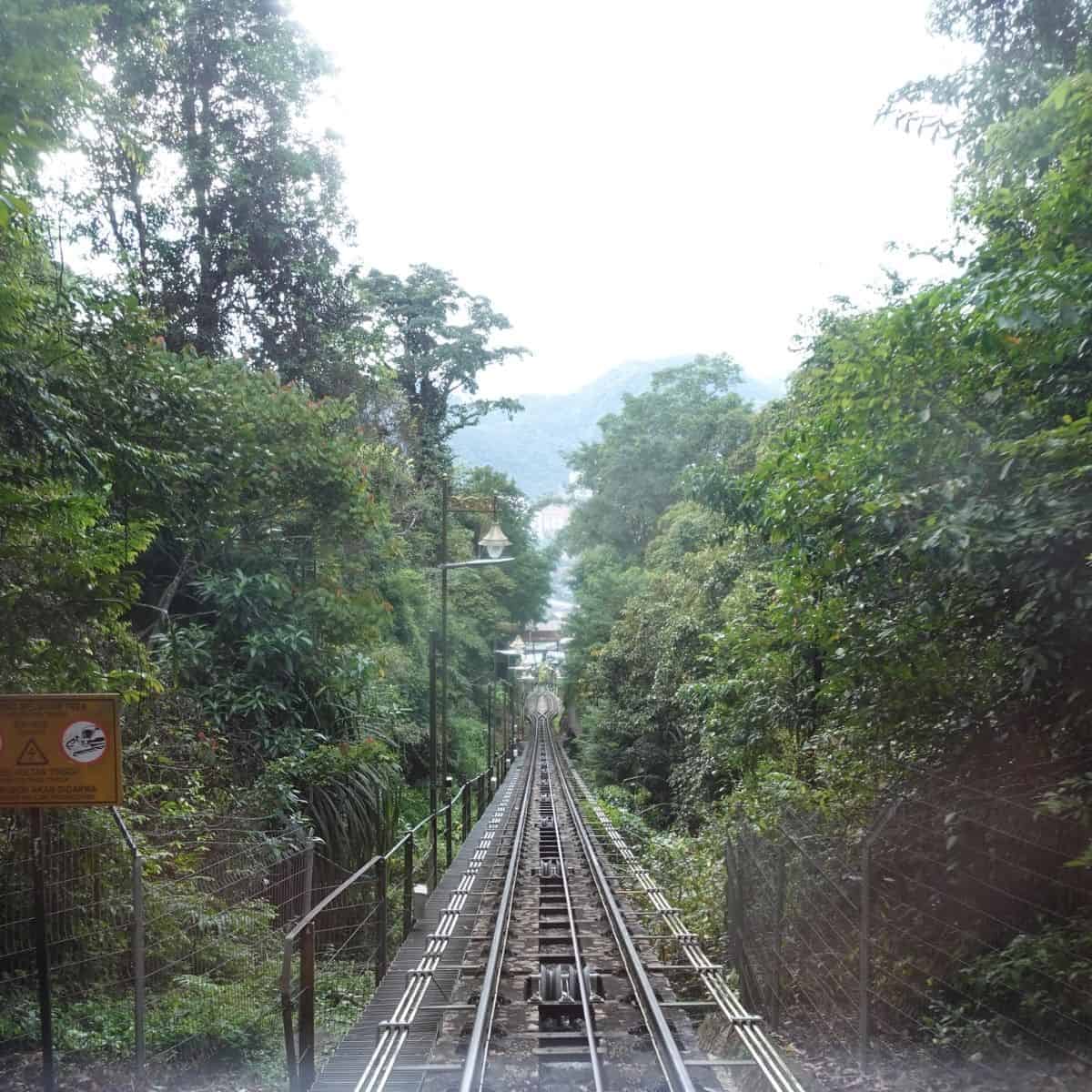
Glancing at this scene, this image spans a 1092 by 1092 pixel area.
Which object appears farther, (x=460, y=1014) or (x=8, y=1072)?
(x=460, y=1014)

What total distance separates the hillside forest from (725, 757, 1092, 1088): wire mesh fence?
11cm

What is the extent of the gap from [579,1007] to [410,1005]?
1.29 m

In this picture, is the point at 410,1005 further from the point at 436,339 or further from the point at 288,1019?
the point at 436,339

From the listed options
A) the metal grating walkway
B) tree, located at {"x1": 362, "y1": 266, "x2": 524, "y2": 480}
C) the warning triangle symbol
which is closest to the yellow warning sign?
the warning triangle symbol

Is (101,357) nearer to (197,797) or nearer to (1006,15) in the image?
(197,797)

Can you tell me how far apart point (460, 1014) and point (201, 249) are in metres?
14.8

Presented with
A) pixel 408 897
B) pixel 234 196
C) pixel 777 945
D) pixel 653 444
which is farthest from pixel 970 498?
pixel 653 444

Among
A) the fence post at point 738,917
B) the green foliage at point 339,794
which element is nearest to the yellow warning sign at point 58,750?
the fence post at point 738,917

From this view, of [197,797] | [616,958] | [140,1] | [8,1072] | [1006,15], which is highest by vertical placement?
[140,1]

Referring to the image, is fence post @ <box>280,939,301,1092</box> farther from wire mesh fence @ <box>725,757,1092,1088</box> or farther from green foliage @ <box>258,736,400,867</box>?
green foliage @ <box>258,736,400,867</box>

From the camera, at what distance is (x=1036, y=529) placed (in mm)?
4316

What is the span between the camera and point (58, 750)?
186 inches

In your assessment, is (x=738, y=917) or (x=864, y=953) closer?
(x=864, y=953)

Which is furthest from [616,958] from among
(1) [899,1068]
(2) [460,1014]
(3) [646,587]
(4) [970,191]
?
(3) [646,587]
